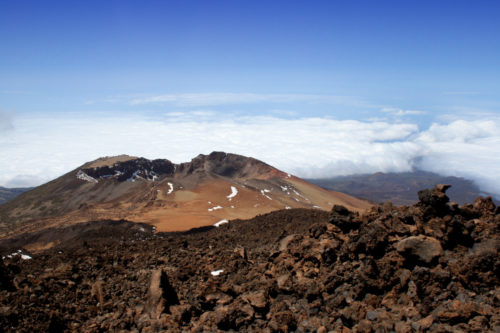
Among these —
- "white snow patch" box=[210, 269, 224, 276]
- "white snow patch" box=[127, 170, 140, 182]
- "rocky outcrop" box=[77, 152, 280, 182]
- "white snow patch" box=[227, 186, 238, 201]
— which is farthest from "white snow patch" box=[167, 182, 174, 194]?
"white snow patch" box=[210, 269, 224, 276]

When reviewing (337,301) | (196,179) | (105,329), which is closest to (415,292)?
(337,301)

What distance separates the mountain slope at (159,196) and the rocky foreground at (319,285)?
3498 cm

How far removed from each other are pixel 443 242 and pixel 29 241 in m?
53.4

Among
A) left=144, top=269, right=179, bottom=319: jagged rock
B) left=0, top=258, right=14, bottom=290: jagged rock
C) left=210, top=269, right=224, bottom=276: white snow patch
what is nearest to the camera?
left=144, top=269, right=179, bottom=319: jagged rock

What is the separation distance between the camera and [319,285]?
11.5 metres

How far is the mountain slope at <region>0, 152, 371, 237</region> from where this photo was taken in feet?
205

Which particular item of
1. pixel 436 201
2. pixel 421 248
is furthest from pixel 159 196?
pixel 421 248

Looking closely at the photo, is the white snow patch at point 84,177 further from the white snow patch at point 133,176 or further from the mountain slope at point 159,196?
the white snow patch at point 133,176

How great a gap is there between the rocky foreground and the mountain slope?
35.0m

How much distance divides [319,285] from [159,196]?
6861 centimetres

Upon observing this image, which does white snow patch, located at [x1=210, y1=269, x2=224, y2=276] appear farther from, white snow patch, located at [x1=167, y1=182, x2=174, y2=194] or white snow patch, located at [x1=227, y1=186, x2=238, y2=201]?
white snow patch, located at [x1=167, y1=182, x2=174, y2=194]

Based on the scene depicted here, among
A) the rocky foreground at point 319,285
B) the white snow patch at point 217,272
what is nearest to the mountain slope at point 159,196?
the white snow patch at point 217,272

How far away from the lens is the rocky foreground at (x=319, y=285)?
9.63 meters

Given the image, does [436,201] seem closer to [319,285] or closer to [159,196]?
[319,285]
